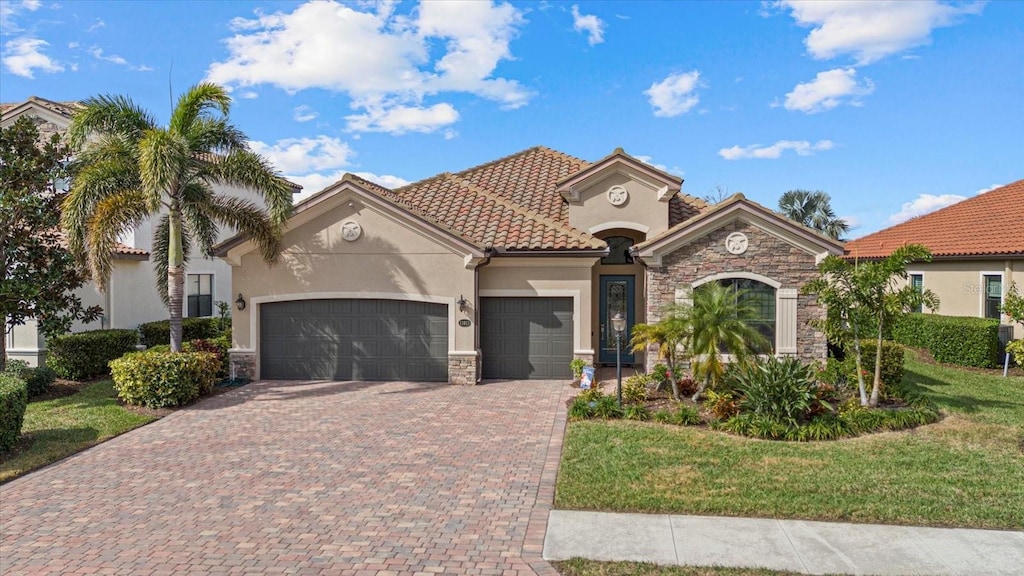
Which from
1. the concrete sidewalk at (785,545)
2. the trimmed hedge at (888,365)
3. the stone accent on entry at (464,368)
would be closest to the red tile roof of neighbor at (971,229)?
the trimmed hedge at (888,365)

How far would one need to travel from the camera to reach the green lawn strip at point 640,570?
5809mm

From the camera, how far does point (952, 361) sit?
18.7 m

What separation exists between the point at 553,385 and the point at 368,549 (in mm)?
9236

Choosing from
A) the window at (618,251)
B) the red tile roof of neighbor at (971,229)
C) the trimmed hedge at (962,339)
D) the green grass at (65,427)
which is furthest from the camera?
the red tile roof of neighbor at (971,229)

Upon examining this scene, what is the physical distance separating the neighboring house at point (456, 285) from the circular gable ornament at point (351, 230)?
0.03 meters

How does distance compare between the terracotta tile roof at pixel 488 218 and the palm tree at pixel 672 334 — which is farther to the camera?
the terracotta tile roof at pixel 488 218

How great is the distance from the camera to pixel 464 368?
602 inches

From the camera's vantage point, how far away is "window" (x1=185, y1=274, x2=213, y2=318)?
2281cm

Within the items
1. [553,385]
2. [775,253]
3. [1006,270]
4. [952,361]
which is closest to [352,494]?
[553,385]

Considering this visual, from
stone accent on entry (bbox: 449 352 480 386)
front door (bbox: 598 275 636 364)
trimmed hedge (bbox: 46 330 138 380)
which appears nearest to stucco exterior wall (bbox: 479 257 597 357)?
stone accent on entry (bbox: 449 352 480 386)

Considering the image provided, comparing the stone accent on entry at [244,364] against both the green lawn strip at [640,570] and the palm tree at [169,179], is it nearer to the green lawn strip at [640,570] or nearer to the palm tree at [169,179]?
the palm tree at [169,179]

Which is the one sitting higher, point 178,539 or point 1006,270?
point 1006,270

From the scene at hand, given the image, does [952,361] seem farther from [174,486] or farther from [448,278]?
[174,486]

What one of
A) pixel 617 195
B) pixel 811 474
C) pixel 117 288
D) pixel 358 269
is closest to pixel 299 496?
pixel 811 474
